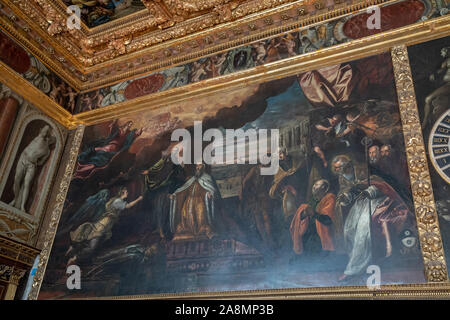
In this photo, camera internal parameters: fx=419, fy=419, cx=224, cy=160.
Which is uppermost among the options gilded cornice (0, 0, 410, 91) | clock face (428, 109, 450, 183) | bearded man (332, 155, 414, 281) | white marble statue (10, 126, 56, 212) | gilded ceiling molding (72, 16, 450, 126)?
gilded cornice (0, 0, 410, 91)

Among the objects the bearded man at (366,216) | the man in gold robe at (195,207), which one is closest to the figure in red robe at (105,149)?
the man in gold robe at (195,207)

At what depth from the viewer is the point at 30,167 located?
807 centimetres

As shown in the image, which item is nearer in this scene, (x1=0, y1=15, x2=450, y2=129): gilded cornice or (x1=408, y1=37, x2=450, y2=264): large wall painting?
(x1=408, y1=37, x2=450, y2=264): large wall painting

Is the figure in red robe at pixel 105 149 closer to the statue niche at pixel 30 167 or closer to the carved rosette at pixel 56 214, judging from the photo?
the carved rosette at pixel 56 214

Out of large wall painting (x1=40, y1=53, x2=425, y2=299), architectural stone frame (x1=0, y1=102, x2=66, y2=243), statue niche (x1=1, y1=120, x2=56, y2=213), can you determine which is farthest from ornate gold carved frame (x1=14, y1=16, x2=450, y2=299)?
statue niche (x1=1, y1=120, x2=56, y2=213)

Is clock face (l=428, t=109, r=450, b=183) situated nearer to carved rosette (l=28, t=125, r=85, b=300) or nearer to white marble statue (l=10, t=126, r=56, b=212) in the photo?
carved rosette (l=28, t=125, r=85, b=300)

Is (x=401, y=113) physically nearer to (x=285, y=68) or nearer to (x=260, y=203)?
(x=285, y=68)

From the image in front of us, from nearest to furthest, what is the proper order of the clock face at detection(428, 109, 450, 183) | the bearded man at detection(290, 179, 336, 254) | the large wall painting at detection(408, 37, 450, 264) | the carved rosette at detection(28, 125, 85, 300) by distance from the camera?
the large wall painting at detection(408, 37, 450, 264), the clock face at detection(428, 109, 450, 183), the bearded man at detection(290, 179, 336, 254), the carved rosette at detection(28, 125, 85, 300)

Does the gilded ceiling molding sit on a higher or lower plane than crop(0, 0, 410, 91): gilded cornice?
lower

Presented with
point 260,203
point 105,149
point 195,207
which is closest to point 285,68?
point 260,203

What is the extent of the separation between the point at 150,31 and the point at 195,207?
13.7 feet

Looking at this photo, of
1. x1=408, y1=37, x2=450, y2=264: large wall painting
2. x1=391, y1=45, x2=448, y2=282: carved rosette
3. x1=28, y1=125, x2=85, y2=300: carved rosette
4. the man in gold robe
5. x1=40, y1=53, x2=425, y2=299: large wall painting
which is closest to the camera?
x1=391, y1=45, x2=448, y2=282: carved rosette

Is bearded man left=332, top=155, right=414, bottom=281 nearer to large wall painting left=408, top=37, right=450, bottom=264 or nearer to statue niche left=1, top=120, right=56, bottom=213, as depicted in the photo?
large wall painting left=408, top=37, right=450, bottom=264

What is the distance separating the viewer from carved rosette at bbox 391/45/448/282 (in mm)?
4895
